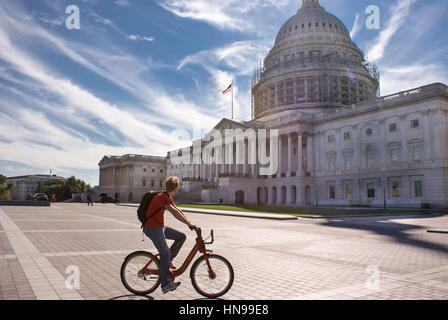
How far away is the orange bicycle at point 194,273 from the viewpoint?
6.72 metres

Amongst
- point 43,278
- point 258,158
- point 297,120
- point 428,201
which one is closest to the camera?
point 43,278

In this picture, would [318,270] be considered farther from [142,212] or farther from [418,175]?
[418,175]

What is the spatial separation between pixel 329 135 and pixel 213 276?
61.6 m

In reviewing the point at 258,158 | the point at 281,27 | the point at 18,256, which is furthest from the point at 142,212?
the point at 281,27

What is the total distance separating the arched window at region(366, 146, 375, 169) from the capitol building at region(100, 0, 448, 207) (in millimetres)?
158

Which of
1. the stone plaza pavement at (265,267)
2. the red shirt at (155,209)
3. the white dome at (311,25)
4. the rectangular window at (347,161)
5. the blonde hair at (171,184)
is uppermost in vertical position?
the white dome at (311,25)

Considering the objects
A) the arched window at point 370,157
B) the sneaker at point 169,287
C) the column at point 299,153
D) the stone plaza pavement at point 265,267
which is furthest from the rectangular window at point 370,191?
the sneaker at point 169,287

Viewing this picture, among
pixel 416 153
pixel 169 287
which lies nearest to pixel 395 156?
pixel 416 153

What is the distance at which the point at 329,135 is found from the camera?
64812mm

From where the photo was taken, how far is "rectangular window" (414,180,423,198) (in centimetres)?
4916

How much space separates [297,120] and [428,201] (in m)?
26.2

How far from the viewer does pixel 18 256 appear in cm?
1022

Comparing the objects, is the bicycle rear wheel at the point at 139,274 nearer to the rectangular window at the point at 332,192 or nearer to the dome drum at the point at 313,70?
the rectangular window at the point at 332,192

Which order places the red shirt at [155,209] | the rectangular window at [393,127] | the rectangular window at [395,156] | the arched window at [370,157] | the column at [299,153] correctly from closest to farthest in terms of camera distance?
the red shirt at [155,209] → the rectangular window at [395,156] → the rectangular window at [393,127] → the arched window at [370,157] → the column at [299,153]
